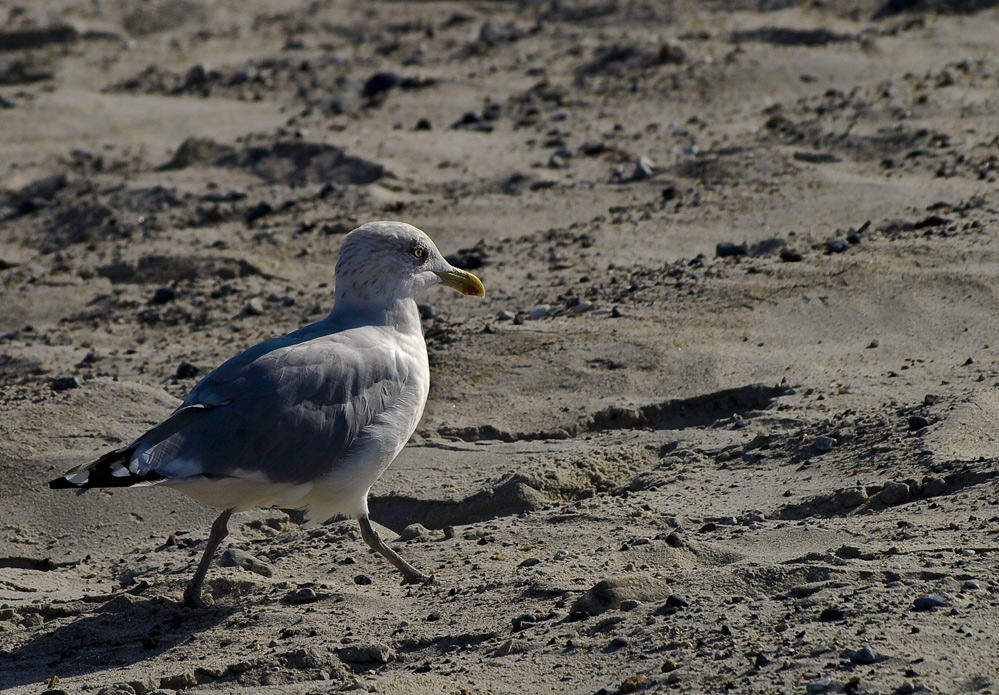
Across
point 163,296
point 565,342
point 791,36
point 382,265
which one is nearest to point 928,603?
point 382,265

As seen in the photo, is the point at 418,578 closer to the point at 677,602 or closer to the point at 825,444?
the point at 677,602

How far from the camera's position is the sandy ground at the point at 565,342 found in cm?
375

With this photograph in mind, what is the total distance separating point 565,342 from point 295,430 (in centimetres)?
217

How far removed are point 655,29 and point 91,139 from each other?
Answer: 5.17 m

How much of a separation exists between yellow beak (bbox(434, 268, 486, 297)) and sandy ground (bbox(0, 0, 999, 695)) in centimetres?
65

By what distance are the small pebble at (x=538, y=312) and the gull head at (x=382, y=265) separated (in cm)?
145

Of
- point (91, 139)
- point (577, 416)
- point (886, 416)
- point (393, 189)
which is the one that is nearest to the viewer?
point (886, 416)

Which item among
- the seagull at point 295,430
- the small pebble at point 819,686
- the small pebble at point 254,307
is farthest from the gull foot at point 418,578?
the small pebble at point 254,307

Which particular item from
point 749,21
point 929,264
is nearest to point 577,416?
point 929,264

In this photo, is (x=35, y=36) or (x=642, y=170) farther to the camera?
(x=35, y=36)

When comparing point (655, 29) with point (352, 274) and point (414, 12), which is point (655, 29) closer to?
point (414, 12)

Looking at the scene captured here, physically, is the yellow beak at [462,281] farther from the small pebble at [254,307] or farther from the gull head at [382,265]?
the small pebble at [254,307]

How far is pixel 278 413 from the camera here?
13.7 ft

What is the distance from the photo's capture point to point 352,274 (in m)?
4.90
